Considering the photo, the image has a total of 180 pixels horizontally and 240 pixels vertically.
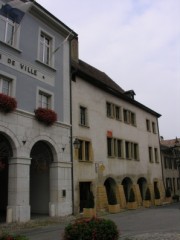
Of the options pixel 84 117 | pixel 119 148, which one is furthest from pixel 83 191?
pixel 119 148

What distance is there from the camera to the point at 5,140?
1683 cm

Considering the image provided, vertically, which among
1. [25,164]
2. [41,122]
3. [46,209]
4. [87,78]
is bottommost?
[46,209]

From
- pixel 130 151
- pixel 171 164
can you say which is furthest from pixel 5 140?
pixel 171 164

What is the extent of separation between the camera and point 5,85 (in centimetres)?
1709

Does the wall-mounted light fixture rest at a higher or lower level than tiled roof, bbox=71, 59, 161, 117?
lower

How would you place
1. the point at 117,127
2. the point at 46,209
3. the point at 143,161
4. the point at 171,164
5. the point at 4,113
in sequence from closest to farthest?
the point at 4,113 < the point at 46,209 < the point at 117,127 < the point at 143,161 < the point at 171,164

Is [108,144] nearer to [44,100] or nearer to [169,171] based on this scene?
[44,100]

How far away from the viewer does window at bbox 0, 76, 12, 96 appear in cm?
1683

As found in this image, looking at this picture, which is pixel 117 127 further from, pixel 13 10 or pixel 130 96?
pixel 13 10

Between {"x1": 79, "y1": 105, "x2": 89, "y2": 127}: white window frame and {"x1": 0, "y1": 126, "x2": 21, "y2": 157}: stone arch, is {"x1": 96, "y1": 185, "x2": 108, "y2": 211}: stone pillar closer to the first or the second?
{"x1": 79, "y1": 105, "x2": 89, "y2": 127}: white window frame

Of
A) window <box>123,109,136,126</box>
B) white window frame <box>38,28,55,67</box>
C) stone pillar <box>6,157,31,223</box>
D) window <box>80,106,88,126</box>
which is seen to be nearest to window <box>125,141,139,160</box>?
window <box>123,109,136,126</box>

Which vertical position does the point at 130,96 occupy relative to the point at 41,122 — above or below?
above

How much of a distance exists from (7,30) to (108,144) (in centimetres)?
1226

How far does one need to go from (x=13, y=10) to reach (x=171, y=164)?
1197 inches
